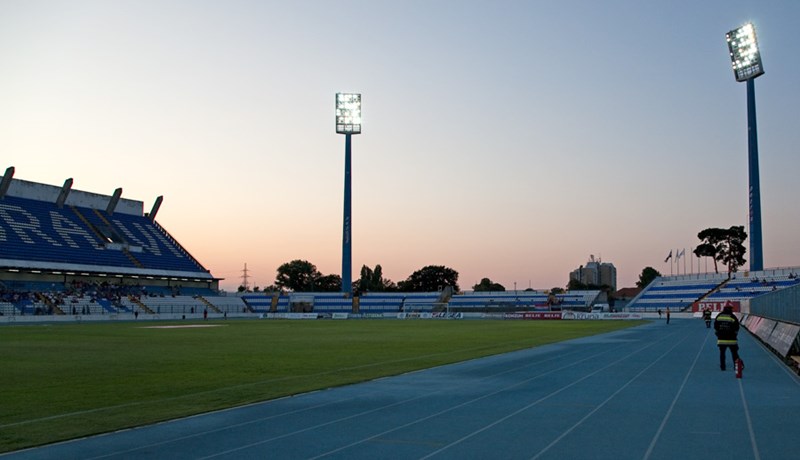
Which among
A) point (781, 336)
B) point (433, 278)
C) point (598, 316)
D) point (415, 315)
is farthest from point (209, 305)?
point (433, 278)

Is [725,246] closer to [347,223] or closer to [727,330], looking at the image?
[347,223]

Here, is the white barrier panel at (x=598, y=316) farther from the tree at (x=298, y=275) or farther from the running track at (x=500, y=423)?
the tree at (x=298, y=275)

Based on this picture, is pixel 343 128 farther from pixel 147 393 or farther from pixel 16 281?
pixel 147 393

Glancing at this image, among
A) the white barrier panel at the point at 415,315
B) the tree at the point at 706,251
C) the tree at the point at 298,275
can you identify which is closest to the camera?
the white barrier panel at the point at 415,315

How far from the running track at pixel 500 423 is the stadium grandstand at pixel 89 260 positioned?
6174cm

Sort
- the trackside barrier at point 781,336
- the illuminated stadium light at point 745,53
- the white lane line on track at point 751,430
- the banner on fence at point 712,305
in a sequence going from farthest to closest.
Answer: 1. the illuminated stadium light at point 745,53
2. the banner on fence at point 712,305
3. the trackside barrier at point 781,336
4. the white lane line on track at point 751,430

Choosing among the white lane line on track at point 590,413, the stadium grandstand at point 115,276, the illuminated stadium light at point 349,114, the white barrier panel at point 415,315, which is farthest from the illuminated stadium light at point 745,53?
the white lane line on track at point 590,413

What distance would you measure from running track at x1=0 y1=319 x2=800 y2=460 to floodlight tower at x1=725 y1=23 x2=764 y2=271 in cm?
7144

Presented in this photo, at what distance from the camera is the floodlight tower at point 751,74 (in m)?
80.4

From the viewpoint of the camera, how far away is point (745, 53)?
8119 cm

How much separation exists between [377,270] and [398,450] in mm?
174109

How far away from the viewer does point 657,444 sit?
9.71 m

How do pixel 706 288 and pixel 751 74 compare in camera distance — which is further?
pixel 706 288

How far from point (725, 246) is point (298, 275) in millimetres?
100094
